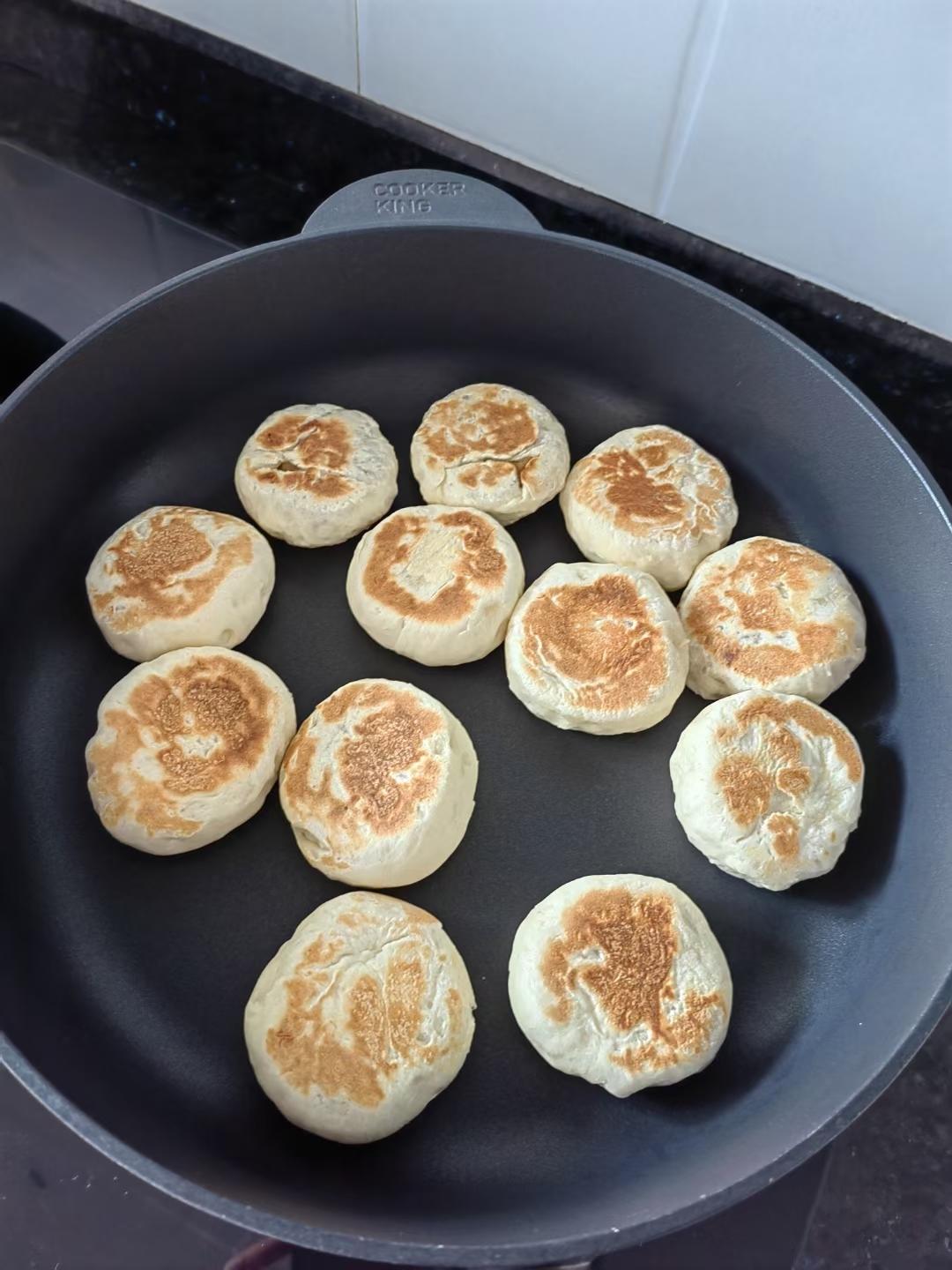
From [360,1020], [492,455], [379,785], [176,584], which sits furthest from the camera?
[492,455]

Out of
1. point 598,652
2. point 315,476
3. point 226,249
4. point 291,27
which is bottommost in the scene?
point 598,652

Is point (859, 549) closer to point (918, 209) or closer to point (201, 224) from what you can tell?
point (918, 209)

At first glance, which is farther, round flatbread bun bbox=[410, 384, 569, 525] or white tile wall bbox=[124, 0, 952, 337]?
round flatbread bun bbox=[410, 384, 569, 525]

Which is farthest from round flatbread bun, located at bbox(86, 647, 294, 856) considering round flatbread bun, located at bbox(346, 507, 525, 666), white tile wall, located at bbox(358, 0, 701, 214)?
white tile wall, located at bbox(358, 0, 701, 214)

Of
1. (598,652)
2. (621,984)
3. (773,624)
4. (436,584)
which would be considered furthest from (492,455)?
(621,984)

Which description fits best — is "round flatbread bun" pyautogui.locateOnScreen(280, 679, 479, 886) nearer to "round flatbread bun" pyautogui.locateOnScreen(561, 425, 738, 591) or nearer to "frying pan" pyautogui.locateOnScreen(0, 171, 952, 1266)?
"frying pan" pyautogui.locateOnScreen(0, 171, 952, 1266)

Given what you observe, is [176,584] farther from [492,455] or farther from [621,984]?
[621,984]
